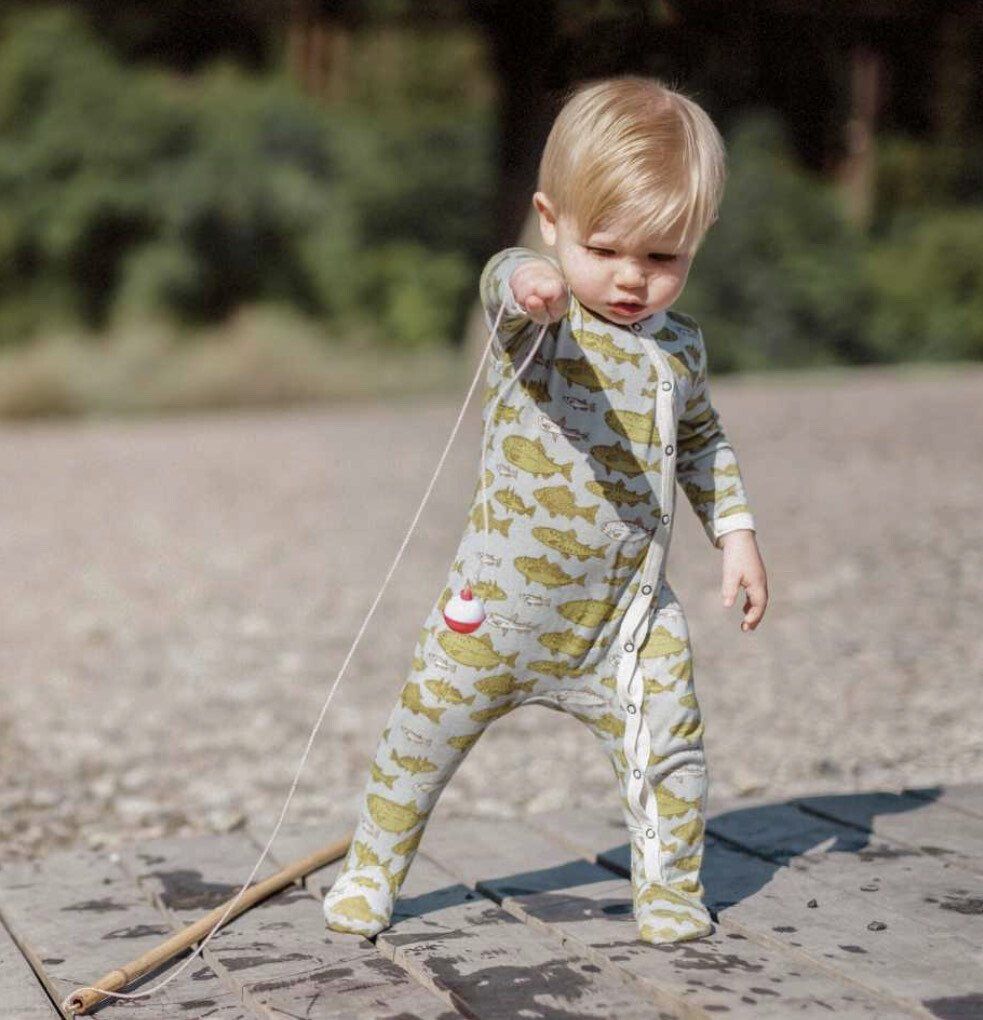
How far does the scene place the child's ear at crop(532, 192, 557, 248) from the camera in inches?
A: 94.3

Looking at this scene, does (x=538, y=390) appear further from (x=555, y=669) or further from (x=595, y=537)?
(x=555, y=669)

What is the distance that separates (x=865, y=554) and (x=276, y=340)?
11395 millimetres

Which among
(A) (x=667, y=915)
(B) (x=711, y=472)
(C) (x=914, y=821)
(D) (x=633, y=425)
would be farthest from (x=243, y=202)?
(A) (x=667, y=915)

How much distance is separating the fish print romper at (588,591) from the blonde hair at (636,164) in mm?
161

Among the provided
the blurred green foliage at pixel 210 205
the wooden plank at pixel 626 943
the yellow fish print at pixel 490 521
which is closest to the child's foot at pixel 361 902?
the wooden plank at pixel 626 943

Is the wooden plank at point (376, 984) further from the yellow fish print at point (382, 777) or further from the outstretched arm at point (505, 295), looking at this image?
the outstretched arm at point (505, 295)

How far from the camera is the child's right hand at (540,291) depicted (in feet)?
7.19

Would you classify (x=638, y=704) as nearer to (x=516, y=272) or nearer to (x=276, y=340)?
(x=516, y=272)

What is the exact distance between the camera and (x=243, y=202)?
18953 mm

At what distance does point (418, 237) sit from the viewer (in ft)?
63.9

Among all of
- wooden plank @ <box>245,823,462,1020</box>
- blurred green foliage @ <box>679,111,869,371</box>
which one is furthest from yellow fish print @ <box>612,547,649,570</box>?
blurred green foliage @ <box>679,111,869,371</box>

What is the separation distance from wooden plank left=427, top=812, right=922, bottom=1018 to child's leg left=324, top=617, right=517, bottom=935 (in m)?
0.23

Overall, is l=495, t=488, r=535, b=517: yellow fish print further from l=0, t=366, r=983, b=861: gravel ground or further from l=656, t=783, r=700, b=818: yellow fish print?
l=0, t=366, r=983, b=861: gravel ground

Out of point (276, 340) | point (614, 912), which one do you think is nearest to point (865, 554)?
point (614, 912)
